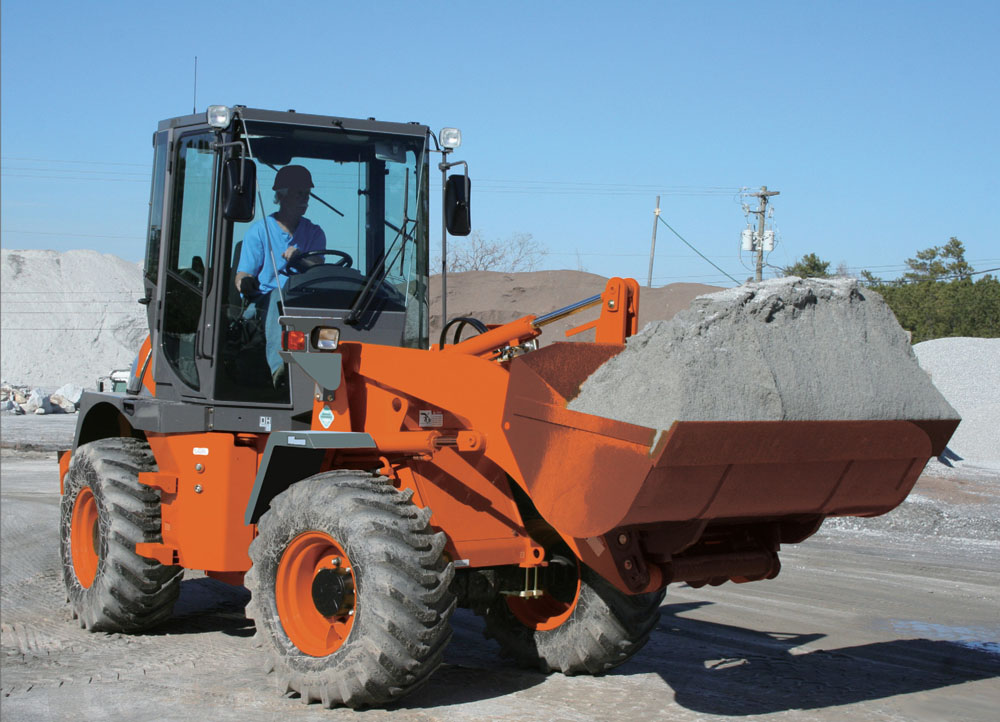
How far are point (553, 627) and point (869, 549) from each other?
608 centimetres

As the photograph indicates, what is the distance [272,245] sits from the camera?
6.42 metres

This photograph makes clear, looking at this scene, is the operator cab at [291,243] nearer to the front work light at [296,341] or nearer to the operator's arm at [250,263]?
the operator's arm at [250,263]

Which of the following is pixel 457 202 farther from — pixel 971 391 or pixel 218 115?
pixel 971 391

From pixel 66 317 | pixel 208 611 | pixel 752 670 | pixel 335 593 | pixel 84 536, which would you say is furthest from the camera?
pixel 66 317

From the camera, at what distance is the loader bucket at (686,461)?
179 inches

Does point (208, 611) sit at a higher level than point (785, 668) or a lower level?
lower

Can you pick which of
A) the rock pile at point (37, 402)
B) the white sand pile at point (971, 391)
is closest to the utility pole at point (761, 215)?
the white sand pile at point (971, 391)

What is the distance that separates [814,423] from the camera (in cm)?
470

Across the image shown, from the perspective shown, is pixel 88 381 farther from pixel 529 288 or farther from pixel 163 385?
pixel 163 385

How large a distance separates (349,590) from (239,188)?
2.19 meters

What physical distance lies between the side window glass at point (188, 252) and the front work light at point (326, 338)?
1.17 m

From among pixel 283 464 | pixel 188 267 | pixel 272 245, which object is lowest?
pixel 283 464

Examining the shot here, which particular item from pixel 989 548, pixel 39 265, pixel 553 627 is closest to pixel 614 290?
pixel 553 627

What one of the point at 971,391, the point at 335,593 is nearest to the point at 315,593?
the point at 335,593
